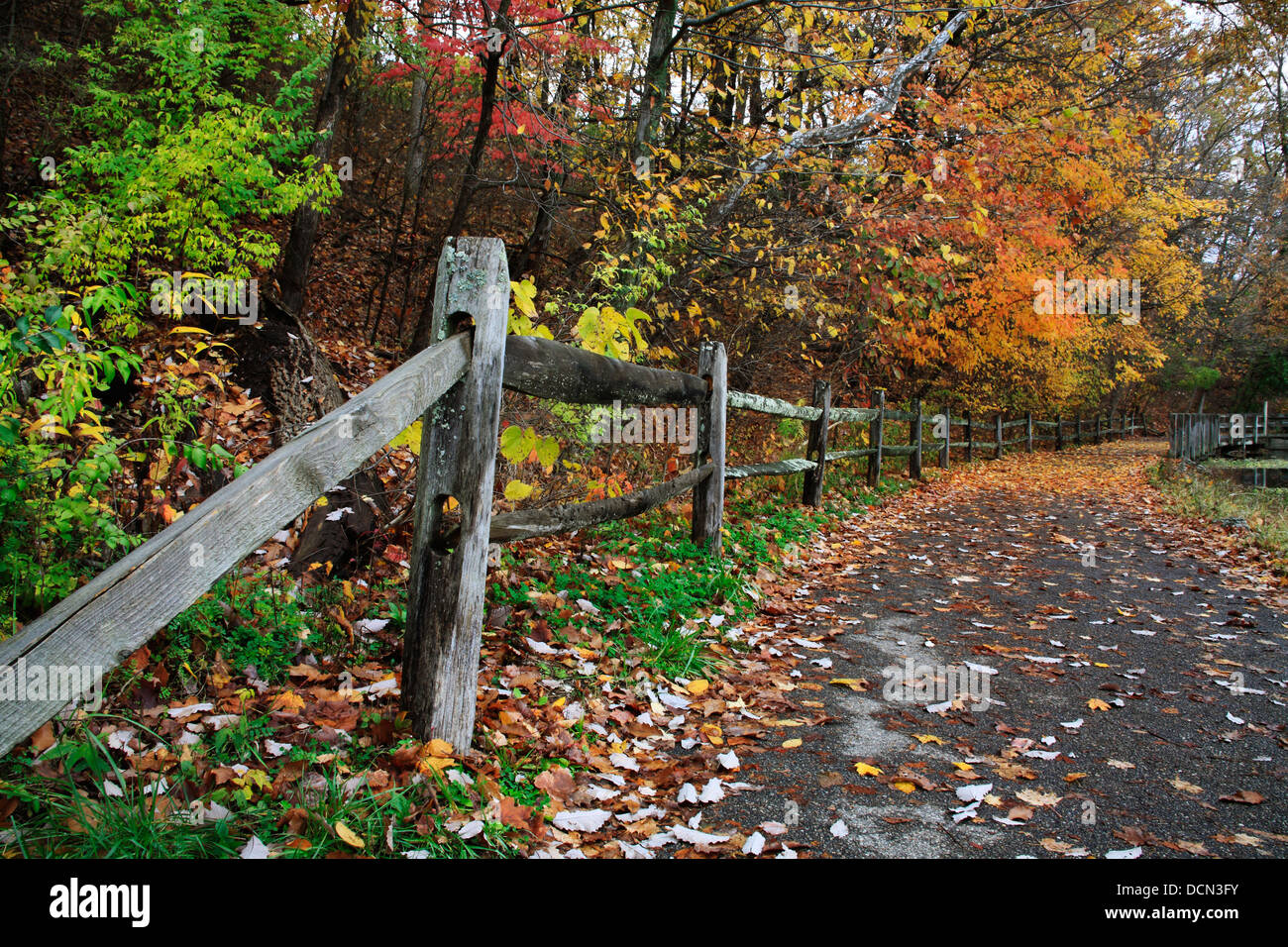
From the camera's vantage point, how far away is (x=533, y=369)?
2.91 meters

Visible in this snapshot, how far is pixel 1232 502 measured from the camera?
11258 mm

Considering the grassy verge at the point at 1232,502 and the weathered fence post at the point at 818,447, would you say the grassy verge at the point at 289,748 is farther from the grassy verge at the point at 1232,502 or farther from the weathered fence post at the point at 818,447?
the grassy verge at the point at 1232,502

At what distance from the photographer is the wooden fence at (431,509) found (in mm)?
1412

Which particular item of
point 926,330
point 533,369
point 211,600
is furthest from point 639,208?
point 926,330

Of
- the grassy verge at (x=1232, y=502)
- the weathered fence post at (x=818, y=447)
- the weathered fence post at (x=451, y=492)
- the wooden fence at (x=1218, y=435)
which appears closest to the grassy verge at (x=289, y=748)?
the weathered fence post at (x=451, y=492)

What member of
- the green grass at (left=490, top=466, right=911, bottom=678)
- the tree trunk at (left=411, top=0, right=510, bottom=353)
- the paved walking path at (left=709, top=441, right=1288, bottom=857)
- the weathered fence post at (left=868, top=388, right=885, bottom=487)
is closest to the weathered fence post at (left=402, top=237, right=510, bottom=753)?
the green grass at (left=490, top=466, right=911, bottom=678)

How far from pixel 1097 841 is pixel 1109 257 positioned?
17273mm

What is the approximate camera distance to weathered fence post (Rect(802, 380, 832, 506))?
877 centimetres

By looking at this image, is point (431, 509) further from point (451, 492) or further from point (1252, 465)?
point (1252, 465)

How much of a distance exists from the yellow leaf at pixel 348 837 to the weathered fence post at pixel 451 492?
50 centimetres

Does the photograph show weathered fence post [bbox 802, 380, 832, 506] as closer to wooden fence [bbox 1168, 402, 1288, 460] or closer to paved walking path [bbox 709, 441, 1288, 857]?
paved walking path [bbox 709, 441, 1288, 857]

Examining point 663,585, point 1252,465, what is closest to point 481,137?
point 663,585

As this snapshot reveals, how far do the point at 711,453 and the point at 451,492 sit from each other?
338cm
